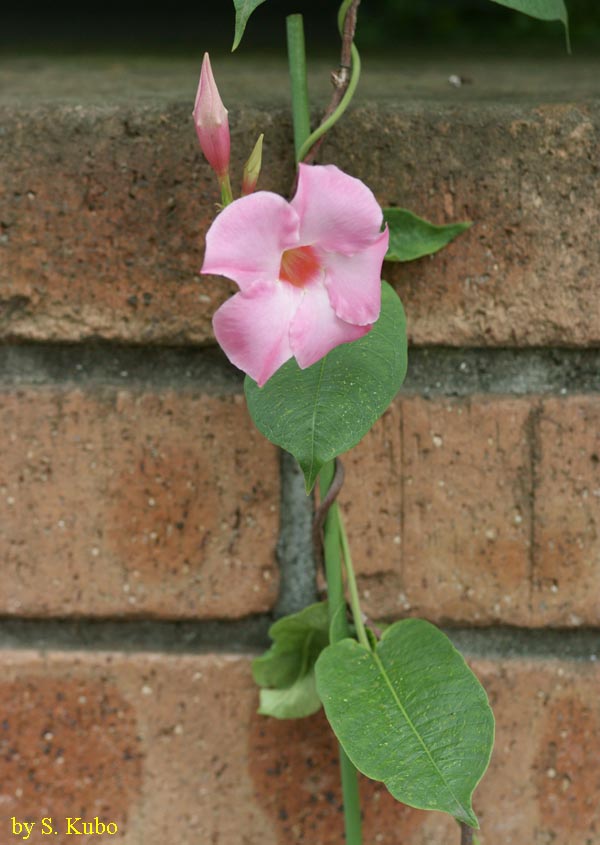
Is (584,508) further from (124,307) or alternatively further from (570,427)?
(124,307)

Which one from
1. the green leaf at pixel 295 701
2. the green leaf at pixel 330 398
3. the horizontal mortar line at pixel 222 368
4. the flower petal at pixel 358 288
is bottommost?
the green leaf at pixel 295 701

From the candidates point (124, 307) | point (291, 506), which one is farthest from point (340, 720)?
point (124, 307)

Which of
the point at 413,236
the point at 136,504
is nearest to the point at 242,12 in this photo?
the point at 413,236

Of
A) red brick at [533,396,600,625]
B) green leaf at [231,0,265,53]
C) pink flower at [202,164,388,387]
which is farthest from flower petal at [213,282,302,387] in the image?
red brick at [533,396,600,625]

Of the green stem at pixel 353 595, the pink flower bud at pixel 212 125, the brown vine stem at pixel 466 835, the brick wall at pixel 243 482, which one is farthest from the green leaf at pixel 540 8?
the brown vine stem at pixel 466 835

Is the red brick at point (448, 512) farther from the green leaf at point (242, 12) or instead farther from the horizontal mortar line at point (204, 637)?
the green leaf at point (242, 12)

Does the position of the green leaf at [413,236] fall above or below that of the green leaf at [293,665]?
above

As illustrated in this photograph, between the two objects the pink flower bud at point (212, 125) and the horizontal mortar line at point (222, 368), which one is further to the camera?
the horizontal mortar line at point (222, 368)

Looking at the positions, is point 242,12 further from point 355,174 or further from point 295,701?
point 295,701
